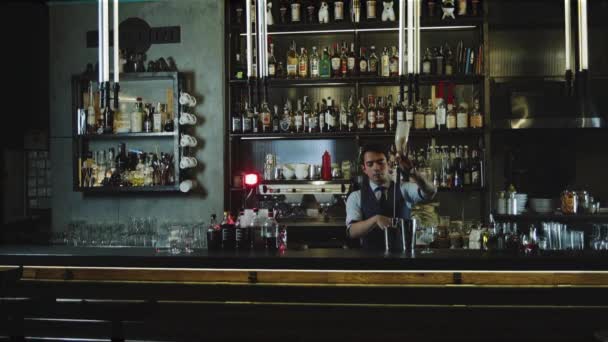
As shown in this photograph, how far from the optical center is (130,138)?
18.1ft

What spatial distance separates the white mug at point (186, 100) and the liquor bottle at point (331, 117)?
1.26 metres

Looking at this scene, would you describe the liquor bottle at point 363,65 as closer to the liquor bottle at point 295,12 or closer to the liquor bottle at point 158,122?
the liquor bottle at point 295,12

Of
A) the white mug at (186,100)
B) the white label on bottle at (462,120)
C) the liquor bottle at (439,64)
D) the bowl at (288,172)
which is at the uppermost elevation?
the liquor bottle at (439,64)

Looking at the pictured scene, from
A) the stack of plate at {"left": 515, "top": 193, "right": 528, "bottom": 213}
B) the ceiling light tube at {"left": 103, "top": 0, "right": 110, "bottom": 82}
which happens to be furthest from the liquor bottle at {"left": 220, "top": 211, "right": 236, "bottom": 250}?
the stack of plate at {"left": 515, "top": 193, "right": 528, "bottom": 213}

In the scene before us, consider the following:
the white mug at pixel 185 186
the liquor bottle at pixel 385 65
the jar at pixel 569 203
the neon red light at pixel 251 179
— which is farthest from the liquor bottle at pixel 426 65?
the white mug at pixel 185 186

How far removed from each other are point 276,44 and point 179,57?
3.13 ft

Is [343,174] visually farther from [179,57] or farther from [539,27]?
[539,27]

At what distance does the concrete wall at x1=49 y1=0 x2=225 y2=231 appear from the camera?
5414mm

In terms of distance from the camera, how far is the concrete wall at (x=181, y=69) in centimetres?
541

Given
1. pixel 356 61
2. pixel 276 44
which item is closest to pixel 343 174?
pixel 356 61

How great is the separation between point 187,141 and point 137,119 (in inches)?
21.2

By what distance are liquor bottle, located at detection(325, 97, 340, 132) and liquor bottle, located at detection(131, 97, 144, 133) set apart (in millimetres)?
1745

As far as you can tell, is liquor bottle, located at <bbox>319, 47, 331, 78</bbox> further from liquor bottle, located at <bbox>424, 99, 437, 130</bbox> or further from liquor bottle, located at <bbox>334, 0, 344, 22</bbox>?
liquor bottle, located at <bbox>424, 99, 437, 130</bbox>

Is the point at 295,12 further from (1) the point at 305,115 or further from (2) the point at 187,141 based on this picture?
(2) the point at 187,141
